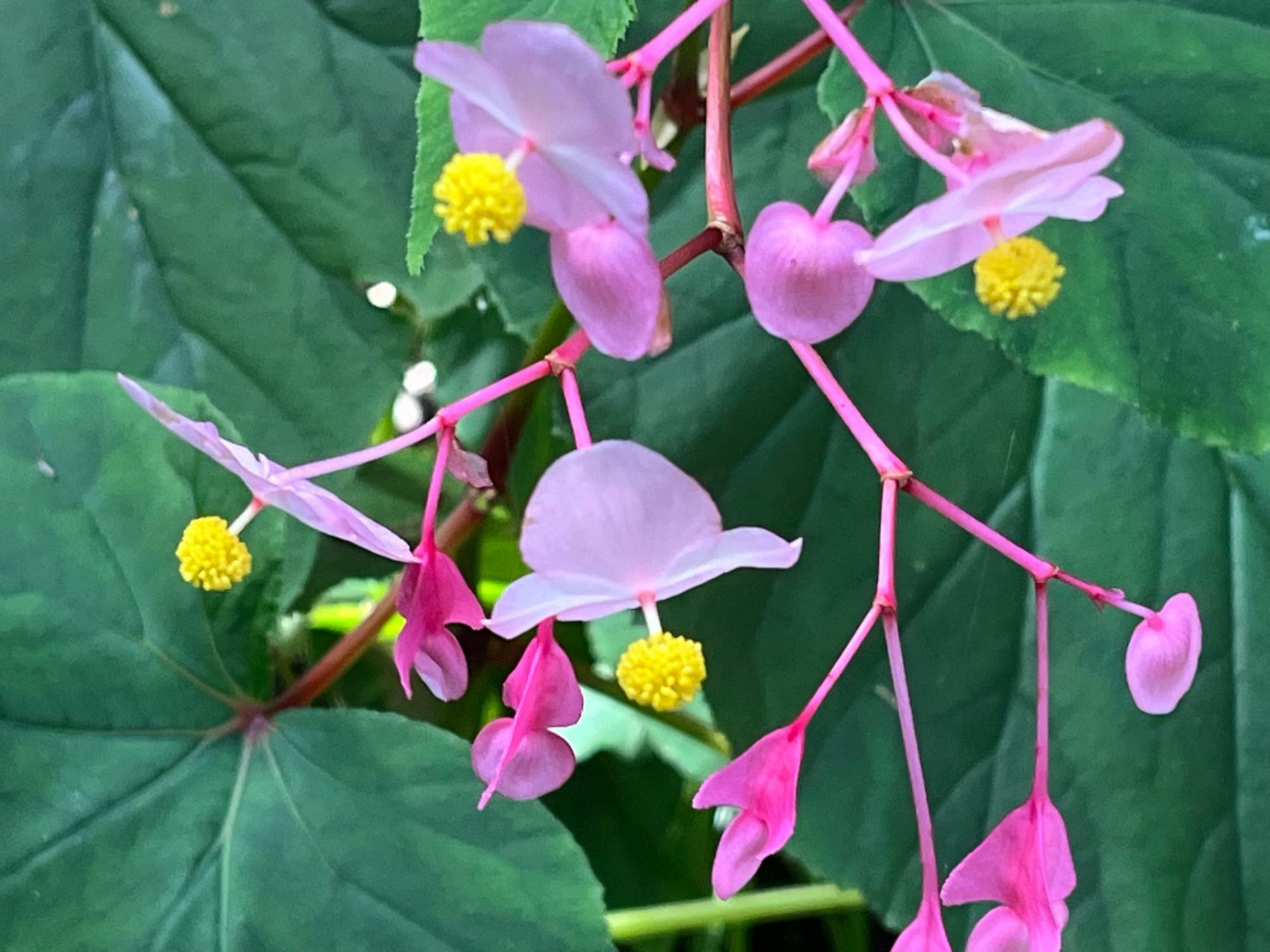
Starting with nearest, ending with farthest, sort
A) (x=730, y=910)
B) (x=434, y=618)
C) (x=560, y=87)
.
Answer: (x=560, y=87) → (x=434, y=618) → (x=730, y=910)

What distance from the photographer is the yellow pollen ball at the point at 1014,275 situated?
303 millimetres

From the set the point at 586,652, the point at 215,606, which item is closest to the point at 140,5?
the point at 215,606

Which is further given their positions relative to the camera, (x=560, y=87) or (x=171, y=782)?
(x=171, y=782)

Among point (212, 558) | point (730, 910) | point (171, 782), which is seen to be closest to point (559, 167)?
point (212, 558)

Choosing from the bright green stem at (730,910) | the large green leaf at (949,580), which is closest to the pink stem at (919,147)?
the large green leaf at (949,580)

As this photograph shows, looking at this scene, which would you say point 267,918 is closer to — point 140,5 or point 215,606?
point 215,606

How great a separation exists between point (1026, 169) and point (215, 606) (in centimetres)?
45

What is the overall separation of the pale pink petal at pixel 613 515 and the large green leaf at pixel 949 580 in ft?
1.08

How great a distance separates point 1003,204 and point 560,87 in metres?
0.10

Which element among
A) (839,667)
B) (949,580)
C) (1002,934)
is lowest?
(949,580)

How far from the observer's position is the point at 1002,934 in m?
0.34

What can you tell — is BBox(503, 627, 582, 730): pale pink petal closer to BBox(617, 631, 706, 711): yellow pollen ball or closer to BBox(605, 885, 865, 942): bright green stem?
BBox(617, 631, 706, 711): yellow pollen ball

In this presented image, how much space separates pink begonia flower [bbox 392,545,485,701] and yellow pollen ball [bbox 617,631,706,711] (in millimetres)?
50

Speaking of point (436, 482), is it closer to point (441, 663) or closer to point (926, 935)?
point (441, 663)
